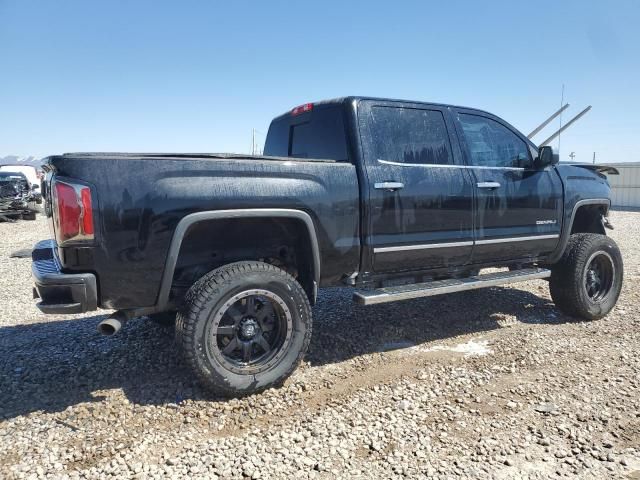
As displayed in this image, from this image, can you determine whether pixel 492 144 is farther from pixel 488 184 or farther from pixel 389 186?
pixel 389 186

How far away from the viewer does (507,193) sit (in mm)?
4414

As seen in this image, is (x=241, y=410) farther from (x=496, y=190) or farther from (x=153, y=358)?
(x=496, y=190)

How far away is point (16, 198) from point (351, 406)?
16.4m

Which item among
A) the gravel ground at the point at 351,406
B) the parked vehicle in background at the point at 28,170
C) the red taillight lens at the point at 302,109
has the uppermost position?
the parked vehicle in background at the point at 28,170

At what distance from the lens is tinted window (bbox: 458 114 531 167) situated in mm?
4406

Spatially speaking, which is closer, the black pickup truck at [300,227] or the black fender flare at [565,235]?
the black pickup truck at [300,227]

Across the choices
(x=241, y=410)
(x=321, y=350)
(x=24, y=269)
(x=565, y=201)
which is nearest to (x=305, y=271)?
(x=321, y=350)

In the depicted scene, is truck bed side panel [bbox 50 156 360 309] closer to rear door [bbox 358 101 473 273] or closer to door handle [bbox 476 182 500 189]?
rear door [bbox 358 101 473 273]

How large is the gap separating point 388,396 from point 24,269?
23.1 ft

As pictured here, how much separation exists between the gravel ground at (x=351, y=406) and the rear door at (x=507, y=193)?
87cm

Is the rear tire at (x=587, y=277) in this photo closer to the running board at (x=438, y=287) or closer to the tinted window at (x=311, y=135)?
the running board at (x=438, y=287)

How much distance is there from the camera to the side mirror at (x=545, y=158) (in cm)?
457

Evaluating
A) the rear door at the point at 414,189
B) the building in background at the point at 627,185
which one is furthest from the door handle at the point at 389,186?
the building in background at the point at 627,185

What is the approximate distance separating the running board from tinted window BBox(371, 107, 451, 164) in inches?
42.1
